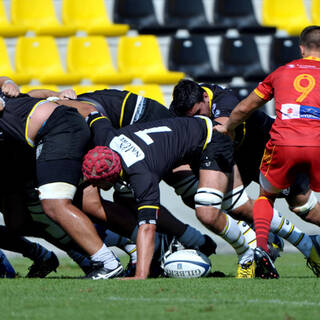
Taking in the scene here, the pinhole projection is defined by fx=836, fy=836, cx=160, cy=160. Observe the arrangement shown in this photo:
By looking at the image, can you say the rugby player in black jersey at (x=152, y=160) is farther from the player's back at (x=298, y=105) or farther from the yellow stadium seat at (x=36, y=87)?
the yellow stadium seat at (x=36, y=87)

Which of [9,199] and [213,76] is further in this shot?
[213,76]

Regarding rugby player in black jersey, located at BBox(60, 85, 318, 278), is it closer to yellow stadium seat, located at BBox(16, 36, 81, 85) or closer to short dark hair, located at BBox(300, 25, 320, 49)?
short dark hair, located at BBox(300, 25, 320, 49)

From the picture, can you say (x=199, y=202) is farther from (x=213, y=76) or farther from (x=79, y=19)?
(x=79, y=19)

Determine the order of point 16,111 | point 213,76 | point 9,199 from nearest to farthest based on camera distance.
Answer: point 16,111 → point 9,199 → point 213,76

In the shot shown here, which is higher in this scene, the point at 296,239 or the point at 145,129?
the point at 145,129

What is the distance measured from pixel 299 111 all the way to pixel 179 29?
630cm

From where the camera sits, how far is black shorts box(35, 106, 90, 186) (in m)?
5.88

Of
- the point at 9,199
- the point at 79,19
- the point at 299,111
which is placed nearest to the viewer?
the point at 299,111

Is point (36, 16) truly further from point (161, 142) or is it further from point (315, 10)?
point (161, 142)

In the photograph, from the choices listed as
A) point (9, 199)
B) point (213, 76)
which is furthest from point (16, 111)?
point (213, 76)

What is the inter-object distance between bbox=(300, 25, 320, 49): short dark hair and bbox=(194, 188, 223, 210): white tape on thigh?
1272 millimetres

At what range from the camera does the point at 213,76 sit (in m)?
11.3

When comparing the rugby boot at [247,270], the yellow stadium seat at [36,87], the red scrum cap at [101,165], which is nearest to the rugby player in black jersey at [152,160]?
the red scrum cap at [101,165]

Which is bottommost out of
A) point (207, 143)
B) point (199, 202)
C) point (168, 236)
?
point (168, 236)
